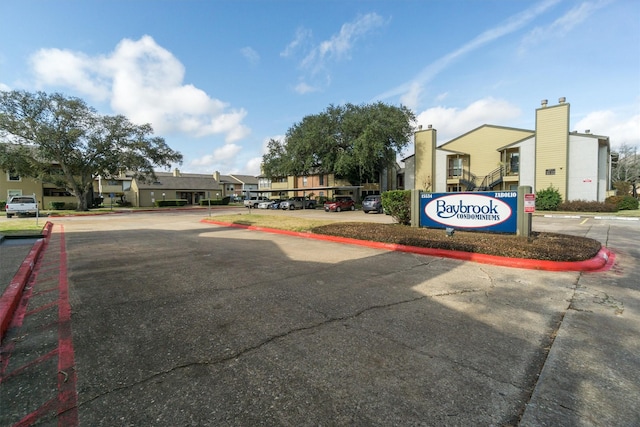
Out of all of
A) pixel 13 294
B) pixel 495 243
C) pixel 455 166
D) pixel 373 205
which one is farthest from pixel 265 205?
pixel 13 294

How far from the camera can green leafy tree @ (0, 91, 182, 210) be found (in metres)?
30.0

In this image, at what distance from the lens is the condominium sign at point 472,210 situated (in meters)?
9.30

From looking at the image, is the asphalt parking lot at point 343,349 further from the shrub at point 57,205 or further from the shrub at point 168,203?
the shrub at point 168,203

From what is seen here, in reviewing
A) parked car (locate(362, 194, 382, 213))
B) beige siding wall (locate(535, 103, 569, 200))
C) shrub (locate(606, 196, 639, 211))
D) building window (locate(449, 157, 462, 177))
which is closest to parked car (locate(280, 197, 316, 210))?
parked car (locate(362, 194, 382, 213))

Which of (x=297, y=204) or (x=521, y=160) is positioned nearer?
(x=521, y=160)

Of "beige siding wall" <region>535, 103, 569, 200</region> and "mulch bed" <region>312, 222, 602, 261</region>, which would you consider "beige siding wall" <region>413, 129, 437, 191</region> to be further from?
"mulch bed" <region>312, 222, 602, 261</region>

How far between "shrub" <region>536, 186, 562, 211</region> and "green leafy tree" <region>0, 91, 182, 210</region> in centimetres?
3901

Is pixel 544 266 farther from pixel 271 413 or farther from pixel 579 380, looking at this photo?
pixel 271 413

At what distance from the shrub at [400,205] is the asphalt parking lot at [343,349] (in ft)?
20.2

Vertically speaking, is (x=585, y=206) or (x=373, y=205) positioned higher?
(x=373, y=205)

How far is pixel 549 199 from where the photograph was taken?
25922 mm

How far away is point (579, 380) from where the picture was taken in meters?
2.62

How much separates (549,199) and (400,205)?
68.9ft

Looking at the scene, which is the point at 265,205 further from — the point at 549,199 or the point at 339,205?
the point at 549,199
